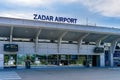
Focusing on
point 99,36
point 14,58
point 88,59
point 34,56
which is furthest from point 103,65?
point 14,58

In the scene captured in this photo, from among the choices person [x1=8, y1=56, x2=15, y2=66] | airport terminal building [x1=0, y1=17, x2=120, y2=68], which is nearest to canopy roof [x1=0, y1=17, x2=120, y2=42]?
airport terminal building [x1=0, y1=17, x2=120, y2=68]

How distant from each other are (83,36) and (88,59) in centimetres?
477

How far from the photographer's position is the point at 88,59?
1441 inches

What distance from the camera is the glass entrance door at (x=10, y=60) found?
99.0 ft

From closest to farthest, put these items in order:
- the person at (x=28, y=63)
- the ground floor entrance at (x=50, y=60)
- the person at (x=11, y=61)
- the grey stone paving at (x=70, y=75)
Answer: the grey stone paving at (x=70, y=75) < the person at (x=11, y=61) < the ground floor entrance at (x=50, y=60) < the person at (x=28, y=63)

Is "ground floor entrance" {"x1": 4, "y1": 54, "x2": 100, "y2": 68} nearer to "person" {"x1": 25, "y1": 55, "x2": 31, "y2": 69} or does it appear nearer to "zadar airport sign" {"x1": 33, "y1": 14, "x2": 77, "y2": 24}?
"person" {"x1": 25, "y1": 55, "x2": 31, "y2": 69}

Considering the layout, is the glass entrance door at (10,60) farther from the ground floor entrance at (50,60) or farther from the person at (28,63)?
the person at (28,63)

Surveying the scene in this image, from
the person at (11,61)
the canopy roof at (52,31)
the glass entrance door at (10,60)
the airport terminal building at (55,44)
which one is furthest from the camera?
the person at (11,61)

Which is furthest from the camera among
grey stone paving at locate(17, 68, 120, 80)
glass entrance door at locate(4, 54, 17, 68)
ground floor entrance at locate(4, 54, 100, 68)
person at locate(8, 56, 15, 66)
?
ground floor entrance at locate(4, 54, 100, 68)

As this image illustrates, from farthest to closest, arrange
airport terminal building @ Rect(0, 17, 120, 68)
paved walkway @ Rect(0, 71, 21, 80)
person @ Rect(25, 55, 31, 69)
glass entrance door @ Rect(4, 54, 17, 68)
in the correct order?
person @ Rect(25, 55, 31, 69), glass entrance door @ Rect(4, 54, 17, 68), airport terminal building @ Rect(0, 17, 120, 68), paved walkway @ Rect(0, 71, 21, 80)

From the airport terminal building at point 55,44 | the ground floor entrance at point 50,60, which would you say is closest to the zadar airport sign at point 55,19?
the airport terminal building at point 55,44

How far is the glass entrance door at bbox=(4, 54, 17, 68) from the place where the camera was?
30188mm

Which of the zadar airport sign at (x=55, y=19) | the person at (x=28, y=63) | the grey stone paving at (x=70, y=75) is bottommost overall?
the grey stone paving at (x=70, y=75)

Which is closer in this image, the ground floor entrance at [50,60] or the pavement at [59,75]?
the pavement at [59,75]
